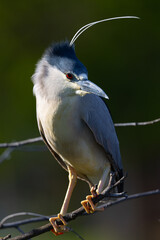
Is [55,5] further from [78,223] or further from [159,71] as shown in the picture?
[78,223]

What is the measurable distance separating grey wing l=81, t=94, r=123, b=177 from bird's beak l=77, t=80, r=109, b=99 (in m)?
0.20

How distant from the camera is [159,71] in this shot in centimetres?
532

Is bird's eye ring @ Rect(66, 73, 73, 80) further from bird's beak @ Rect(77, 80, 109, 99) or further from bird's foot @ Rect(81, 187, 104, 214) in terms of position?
bird's foot @ Rect(81, 187, 104, 214)

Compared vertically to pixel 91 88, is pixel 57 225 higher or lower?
lower

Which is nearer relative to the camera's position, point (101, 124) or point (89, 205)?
point (89, 205)

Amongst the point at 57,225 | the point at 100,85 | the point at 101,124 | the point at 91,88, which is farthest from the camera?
the point at 100,85

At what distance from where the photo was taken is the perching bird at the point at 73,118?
209cm

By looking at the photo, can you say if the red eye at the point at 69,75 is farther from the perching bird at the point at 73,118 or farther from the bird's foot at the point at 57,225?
the bird's foot at the point at 57,225

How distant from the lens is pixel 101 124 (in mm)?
2275

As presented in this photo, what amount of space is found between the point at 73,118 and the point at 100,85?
2762mm

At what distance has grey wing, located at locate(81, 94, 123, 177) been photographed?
7.24ft

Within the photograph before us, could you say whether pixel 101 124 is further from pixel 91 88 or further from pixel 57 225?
pixel 57 225

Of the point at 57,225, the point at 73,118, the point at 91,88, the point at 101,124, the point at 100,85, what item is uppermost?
the point at 91,88

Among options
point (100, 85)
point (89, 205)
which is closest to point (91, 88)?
point (89, 205)
